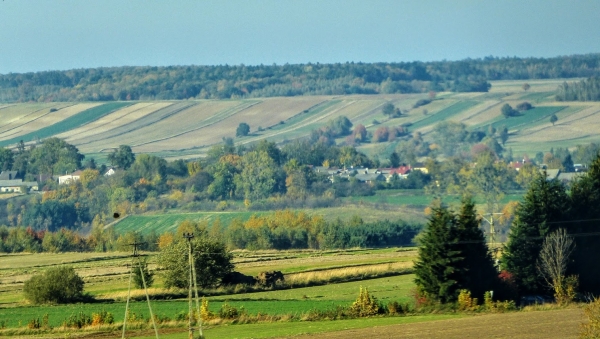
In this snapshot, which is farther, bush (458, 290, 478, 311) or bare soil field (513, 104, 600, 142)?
bare soil field (513, 104, 600, 142)

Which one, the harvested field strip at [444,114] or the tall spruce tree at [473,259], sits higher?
the harvested field strip at [444,114]

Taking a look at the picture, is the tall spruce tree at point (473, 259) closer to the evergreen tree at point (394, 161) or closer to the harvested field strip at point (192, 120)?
the evergreen tree at point (394, 161)

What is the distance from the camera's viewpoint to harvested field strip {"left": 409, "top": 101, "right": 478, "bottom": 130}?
593 ft

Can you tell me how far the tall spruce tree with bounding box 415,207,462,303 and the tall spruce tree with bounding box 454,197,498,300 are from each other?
26cm

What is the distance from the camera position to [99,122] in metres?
177

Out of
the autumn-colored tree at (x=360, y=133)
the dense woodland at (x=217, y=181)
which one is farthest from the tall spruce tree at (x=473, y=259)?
the autumn-colored tree at (x=360, y=133)

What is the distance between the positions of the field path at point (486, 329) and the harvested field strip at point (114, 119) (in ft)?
435

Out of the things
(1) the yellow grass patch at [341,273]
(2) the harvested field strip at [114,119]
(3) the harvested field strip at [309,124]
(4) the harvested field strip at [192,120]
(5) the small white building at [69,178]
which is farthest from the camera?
(3) the harvested field strip at [309,124]

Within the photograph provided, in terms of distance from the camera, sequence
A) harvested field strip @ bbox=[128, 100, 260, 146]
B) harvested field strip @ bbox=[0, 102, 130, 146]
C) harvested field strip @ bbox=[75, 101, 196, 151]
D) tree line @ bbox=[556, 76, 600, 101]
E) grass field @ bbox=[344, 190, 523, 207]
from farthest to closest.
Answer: tree line @ bbox=[556, 76, 600, 101] → harvested field strip @ bbox=[128, 100, 260, 146] → harvested field strip @ bbox=[0, 102, 130, 146] → harvested field strip @ bbox=[75, 101, 196, 151] → grass field @ bbox=[344, 190, 523, 207]

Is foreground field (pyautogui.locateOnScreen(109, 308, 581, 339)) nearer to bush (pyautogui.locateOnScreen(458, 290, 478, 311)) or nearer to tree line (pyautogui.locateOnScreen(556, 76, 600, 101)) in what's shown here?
bush (pyautogui.locateOnScreen(458, 290, 478, 311))

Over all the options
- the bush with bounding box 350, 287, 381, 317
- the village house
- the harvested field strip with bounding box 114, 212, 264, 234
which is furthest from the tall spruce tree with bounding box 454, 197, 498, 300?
the village house

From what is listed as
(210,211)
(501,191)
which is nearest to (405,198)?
(501,191)

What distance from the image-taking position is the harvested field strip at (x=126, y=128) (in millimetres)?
160625

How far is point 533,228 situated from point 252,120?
441 feet
